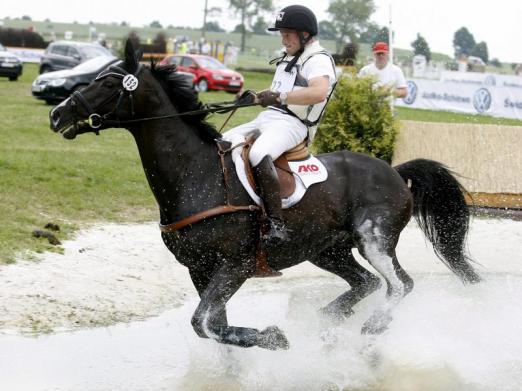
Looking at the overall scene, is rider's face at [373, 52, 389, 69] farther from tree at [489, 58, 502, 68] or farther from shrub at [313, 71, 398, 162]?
tree at [489, 58, 502, 68]

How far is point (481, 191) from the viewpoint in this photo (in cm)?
1312

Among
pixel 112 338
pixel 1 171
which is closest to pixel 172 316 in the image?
pixel 112 338

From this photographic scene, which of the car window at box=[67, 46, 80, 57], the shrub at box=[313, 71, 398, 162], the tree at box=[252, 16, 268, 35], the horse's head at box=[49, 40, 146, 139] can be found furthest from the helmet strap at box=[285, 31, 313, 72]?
the tree at box=[252, 16, 268, 35]

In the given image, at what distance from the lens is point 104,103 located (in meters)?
6.07

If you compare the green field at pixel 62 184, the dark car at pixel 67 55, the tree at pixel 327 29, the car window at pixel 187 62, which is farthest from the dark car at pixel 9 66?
the tree at pixel 327 29

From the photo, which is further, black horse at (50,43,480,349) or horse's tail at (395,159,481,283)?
horse's tail at (395,159,481,283)

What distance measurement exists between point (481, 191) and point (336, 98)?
2.60 metres

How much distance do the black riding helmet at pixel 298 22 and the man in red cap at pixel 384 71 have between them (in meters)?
6.76

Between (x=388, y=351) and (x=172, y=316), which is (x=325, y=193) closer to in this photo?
(x=388, y=351)

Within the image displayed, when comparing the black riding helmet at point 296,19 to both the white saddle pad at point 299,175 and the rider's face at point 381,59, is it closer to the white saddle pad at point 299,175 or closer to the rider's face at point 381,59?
the white saddle pad at point 299,175

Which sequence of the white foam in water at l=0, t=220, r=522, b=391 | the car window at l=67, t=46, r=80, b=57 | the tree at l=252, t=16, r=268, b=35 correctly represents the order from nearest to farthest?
the white foam in water at l=0, t=220, r=522, b=391 < the car window at l=67, t=46, r=80, b=57 < the tree at l=252, t=16, r=268, b=35

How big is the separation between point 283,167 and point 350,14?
43.1 m

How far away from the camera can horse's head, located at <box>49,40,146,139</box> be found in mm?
5996

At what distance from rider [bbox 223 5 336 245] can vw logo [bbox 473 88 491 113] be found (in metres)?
23.5
